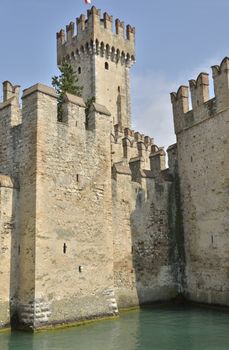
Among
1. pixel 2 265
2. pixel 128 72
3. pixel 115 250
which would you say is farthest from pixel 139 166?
pixel 128 72

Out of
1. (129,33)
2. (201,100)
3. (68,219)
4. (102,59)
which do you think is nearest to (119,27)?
(129,33)

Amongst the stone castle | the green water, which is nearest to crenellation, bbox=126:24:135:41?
the stone castle

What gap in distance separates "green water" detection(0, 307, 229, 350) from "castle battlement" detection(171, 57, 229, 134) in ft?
27.2

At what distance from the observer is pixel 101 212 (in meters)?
15.5

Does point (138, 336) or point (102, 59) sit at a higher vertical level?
point (102, 59)

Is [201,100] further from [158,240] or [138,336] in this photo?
[138,336]

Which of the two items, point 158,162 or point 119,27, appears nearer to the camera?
point 158,162

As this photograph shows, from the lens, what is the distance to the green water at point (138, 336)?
11.1 metres

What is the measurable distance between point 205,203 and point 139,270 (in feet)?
13.1

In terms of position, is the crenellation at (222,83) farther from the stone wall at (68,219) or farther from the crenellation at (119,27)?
the crenellation at (119,27)

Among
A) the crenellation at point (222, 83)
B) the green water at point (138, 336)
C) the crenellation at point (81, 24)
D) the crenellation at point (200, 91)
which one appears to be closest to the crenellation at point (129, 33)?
the crenellation at point (81, 24)

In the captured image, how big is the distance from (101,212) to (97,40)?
3008 centimetres

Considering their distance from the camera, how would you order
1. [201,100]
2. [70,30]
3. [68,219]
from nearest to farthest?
1. [68,219]
2. [201,100]
3. [70,30]

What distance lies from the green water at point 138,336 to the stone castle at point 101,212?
76 centimetres
